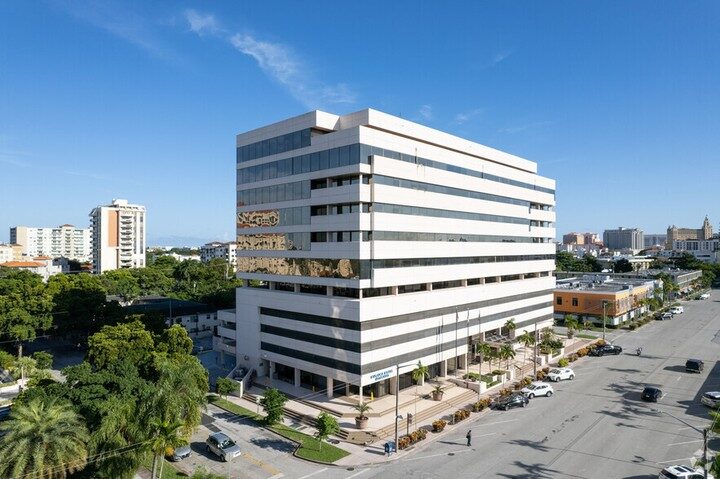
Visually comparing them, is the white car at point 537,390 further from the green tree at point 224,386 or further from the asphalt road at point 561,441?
the green tree at point 224,386

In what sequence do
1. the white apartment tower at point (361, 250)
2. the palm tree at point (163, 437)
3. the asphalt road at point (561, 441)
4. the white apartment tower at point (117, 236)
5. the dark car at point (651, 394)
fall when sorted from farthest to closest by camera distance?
1. the white apartment tower at point (117, 236)
2. the dark car at point (651, 394)
3. the white apartment tower at point (361, 250)
4. the asphalt road at point (561, 441)
5. the palm tree at point (163, 437)

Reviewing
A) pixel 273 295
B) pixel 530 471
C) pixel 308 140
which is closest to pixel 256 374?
pixel 273 295

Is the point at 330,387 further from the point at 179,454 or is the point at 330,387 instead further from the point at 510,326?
the point at 510,326

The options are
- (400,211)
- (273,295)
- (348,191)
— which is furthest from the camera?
(273,295)

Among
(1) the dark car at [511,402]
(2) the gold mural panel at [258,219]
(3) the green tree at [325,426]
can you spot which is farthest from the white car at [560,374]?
(2) the gold mural panel at [258,219]

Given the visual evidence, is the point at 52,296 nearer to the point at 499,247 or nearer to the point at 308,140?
the point at 308,140

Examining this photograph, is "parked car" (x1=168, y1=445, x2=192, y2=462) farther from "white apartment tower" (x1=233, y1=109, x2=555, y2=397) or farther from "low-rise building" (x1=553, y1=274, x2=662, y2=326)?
"low-rise building" (x1=553, y1=274, x2=662, y2=326)
